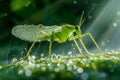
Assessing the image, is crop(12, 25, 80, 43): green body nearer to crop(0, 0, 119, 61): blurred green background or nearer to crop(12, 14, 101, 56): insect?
crop(12, 14, 101, 56): insect

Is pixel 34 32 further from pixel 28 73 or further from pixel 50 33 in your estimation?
pixel 28 73

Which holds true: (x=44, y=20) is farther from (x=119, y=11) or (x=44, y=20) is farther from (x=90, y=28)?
(x=119, y=11)

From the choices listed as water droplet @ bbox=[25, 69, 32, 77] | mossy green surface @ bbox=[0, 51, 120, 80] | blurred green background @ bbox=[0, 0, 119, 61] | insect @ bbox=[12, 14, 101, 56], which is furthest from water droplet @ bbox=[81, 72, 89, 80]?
blurred green background @ bbox=[0, 0, 119, 61]

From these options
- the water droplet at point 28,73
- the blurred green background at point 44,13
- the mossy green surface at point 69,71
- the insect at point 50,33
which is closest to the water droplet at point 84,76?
the mossy green surface at point 69,71

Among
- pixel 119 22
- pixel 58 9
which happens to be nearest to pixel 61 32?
pixel 119 22

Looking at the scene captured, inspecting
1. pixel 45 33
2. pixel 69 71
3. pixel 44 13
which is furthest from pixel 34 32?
pixel 44 13

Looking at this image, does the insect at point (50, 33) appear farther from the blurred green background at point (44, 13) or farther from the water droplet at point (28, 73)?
the blurred green background at point (44, 13)
